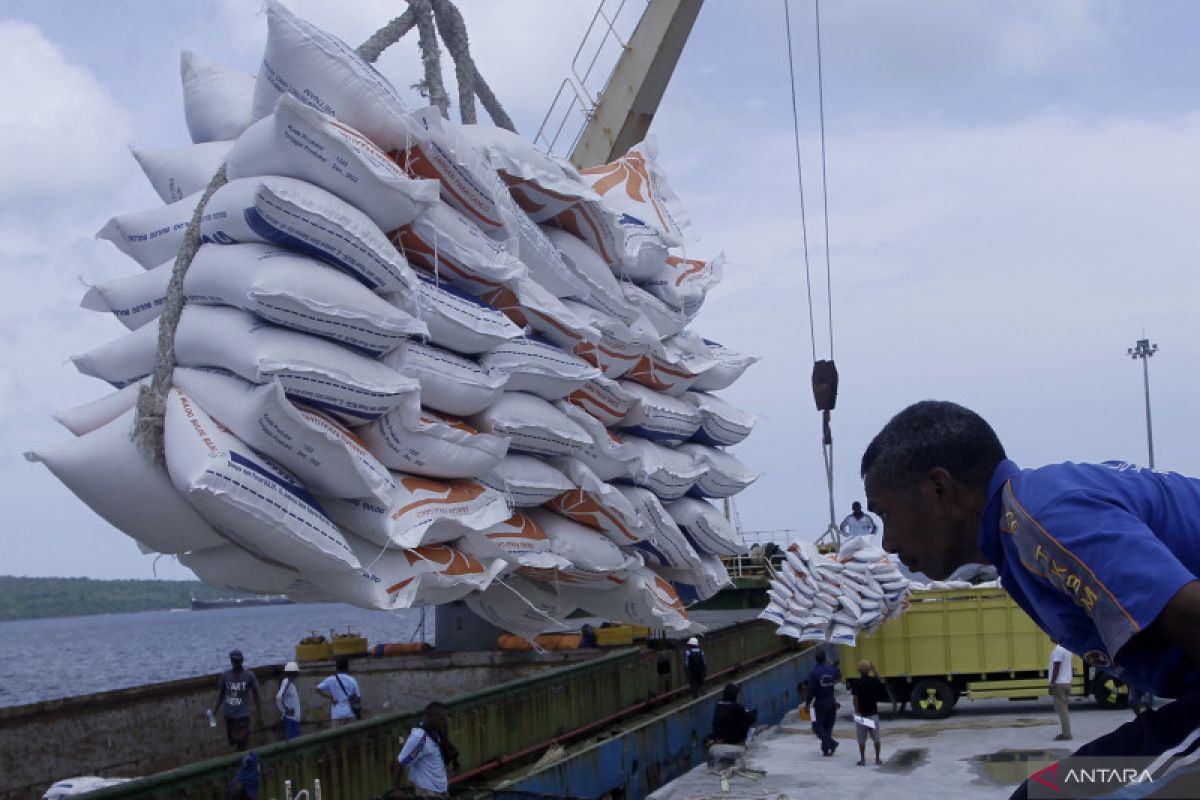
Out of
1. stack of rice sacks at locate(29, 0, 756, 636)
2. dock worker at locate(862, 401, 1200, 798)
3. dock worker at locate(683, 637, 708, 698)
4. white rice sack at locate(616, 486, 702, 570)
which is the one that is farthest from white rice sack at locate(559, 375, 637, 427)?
dock worker at locate(862, 401, 1200, 798)

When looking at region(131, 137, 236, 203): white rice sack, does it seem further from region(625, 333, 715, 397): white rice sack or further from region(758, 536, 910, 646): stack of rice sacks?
region(758, 536, 910, 646): stack of rice sacks

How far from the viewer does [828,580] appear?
488 inches

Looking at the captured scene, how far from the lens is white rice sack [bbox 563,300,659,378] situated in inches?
401

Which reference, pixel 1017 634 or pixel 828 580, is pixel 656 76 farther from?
pixel 1017 634

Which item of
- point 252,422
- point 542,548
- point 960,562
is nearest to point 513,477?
point 542,548

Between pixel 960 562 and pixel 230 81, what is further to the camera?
pixel 230 81

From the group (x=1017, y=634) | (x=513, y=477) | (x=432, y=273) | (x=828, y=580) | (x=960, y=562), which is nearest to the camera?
(x=960, y=562)

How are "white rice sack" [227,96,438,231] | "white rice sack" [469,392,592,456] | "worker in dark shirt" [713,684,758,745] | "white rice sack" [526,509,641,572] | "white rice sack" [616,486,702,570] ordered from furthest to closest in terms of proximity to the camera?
"worker in dark shirt" [713,684,758,745] < "white rice sack" [616,486,702,570] < "white rice sack" [526,509,641,572] < "white rice sack" [469,392,592,456] < "white rice sack" [227,96,438,231]

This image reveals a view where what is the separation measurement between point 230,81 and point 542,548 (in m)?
3.76

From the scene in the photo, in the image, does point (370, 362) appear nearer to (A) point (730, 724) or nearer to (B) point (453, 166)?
(B) point (453, 166)

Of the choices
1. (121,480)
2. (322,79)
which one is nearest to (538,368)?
(322,79)

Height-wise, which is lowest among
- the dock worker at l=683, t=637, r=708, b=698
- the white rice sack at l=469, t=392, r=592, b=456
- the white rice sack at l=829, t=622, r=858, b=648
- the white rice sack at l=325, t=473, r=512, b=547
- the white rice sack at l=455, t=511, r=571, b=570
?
the dock worker at l=683, t=637, r=708, b=698

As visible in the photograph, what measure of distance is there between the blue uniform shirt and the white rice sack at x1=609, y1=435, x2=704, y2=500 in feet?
28.9

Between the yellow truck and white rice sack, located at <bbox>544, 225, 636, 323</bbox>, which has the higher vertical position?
white rice sack, located at <bbox>544, 225, 636, 323</bbox>
